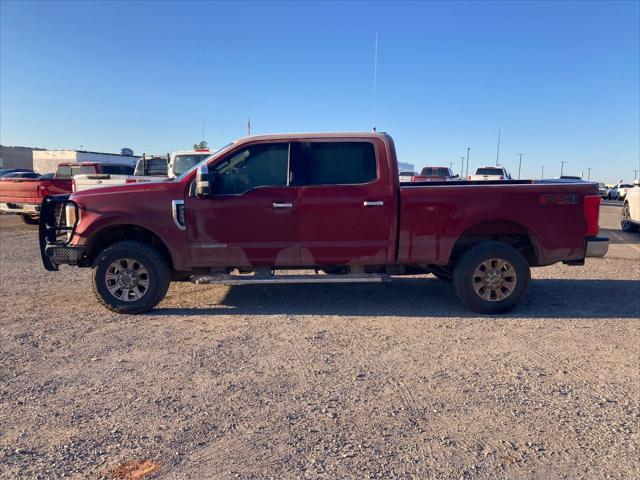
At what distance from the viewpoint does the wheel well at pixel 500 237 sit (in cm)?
606

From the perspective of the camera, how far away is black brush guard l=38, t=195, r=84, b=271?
5840 millimetres

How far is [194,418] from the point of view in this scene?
3.41 m

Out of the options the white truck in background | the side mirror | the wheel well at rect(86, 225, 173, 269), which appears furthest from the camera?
the white truck in background

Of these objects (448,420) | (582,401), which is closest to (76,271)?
(448,420)

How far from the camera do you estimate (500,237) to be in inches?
245

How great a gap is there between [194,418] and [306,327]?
213cm

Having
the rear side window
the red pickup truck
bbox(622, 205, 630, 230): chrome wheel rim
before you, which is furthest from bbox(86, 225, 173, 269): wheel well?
bbox(622, 205, 630, 230): chrome wheel rim

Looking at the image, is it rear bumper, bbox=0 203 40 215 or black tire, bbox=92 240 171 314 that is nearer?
black tire, bbox=92 240 171 314

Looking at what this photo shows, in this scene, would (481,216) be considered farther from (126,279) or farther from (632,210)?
(632,210)

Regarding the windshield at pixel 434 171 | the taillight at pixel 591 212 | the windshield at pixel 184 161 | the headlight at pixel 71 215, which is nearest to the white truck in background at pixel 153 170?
the windshield at pixel 184 161

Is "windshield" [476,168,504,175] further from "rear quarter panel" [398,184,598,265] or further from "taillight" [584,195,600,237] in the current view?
"rear quarter panel" [398,184,598,265]

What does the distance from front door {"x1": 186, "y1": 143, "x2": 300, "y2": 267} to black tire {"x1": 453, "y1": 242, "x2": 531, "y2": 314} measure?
1974 millimetres

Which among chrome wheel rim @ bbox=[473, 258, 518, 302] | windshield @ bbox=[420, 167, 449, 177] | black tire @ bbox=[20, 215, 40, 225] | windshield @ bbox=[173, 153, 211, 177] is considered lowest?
black tire @ bbox=[20, 215, 40, 225]

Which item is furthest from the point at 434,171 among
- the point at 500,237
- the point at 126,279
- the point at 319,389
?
the point at 319,389
